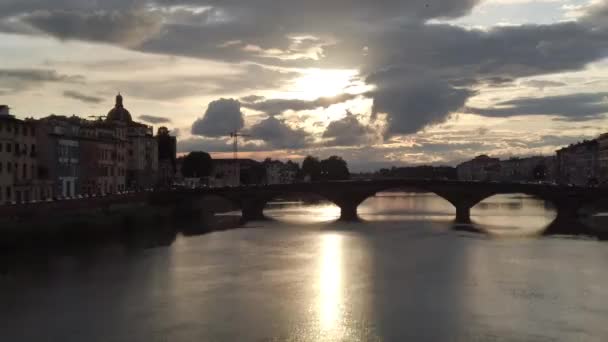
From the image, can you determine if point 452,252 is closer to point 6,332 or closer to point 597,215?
point 6,332

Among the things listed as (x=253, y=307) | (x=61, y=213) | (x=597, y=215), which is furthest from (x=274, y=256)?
(x=597, y=215)

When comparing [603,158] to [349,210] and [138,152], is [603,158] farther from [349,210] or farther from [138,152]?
[138,152]

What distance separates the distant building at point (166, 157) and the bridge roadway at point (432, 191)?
30.7 m

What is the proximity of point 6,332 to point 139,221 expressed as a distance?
46.0 m

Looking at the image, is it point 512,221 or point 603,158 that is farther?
point 603,158

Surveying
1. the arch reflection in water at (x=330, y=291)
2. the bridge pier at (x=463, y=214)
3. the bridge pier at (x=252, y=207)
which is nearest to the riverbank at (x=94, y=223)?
the bridge pier at (x=252, y=207)

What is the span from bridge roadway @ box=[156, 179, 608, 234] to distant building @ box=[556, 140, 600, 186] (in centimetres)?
5115

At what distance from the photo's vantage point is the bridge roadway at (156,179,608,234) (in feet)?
260

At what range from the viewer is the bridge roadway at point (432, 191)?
260 ft

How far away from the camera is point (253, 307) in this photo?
102ft

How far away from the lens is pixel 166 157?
128 metres

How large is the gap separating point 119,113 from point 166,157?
17.4 metres

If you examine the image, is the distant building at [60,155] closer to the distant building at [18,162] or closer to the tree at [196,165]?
the distant building at [18,162]

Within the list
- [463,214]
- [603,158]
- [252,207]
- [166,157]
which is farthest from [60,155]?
[603,158]
